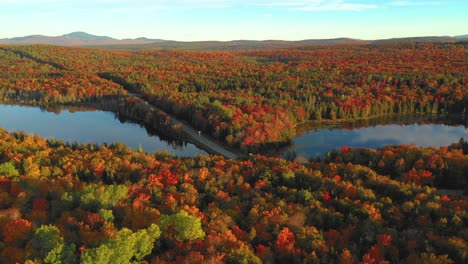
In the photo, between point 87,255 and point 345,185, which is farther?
point 345,185

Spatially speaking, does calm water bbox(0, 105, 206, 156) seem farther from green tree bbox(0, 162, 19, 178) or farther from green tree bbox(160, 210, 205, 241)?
green tree bbox(160, 210, 205, 241)

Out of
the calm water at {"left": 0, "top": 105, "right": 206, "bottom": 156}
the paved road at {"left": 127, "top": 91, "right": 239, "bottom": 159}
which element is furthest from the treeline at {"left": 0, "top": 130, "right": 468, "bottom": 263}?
the calm water at {"left": 0, "top": 105, "right": 206, "bottom": 156}

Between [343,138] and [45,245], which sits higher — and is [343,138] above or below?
below

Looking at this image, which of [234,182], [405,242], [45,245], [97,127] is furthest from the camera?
[97,127]

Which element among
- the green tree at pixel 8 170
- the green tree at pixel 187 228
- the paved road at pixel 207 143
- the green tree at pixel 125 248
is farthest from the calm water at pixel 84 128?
the green tree at pixel 125 248

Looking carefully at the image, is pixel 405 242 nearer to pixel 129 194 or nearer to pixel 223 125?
pixel 129 194

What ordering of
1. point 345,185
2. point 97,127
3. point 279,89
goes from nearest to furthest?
point 345,185 < point 97,127 < point 279,89

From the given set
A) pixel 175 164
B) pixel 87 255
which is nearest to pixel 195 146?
pixel 175 164
